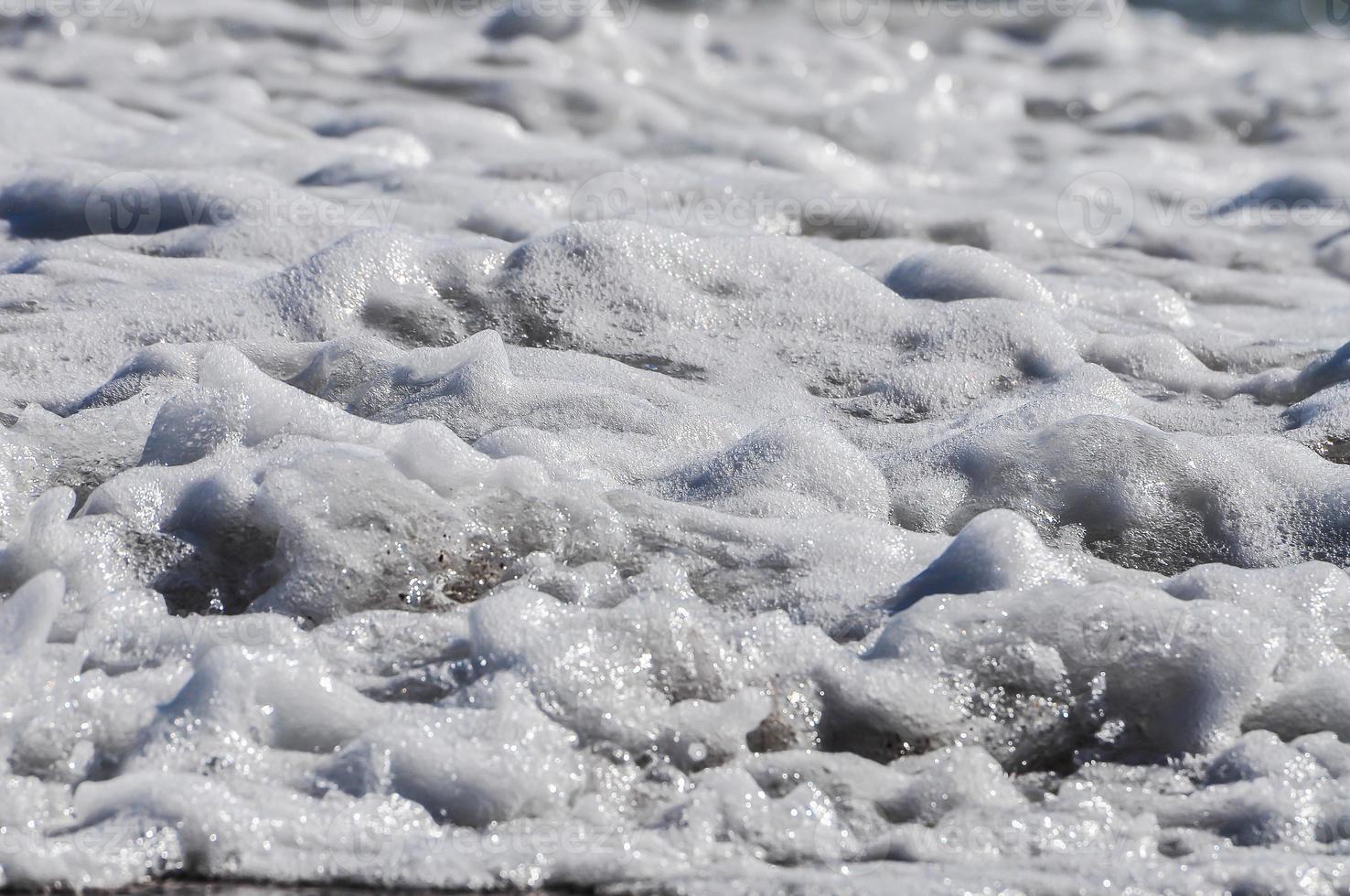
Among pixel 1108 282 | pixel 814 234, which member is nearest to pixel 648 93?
pixel 814 234

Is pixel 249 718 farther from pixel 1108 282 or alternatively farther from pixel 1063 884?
pixel 1108 282

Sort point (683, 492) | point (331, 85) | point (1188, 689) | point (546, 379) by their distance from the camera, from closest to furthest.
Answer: point (1188, 689), point (683, 492), point (546, 379), point (331, 85)

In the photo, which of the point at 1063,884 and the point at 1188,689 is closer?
the point at 1063,884

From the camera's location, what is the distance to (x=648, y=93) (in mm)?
5895

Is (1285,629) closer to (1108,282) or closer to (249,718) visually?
(249,718)

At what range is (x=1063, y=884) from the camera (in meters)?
1.42

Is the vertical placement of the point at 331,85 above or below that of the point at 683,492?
below

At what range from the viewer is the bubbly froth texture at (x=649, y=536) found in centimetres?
151

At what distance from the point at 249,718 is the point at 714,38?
6154 mm

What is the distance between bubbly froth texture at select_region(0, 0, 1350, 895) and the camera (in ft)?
4.94

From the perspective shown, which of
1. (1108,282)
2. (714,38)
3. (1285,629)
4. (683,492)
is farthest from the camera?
(714,38)

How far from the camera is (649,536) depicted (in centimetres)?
204

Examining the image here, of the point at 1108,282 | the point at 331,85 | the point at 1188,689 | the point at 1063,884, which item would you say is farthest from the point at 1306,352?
the point at 331,85

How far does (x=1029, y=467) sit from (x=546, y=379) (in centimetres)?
90
